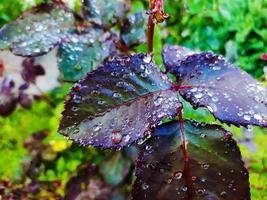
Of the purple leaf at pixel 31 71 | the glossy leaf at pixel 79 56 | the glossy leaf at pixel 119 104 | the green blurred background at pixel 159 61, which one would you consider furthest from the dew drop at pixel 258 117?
the purple leaf at pixel 31 71

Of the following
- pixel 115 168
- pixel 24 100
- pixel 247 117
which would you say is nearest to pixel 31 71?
pixel 24 100

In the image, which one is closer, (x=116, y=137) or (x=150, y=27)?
(x=116, y=137)

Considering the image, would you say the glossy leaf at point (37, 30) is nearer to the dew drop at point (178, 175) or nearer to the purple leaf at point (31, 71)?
the dew drop at point (178, 175)

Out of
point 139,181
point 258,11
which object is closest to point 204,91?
point 139,181

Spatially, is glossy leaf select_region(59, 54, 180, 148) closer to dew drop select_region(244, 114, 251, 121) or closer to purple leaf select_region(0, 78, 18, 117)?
dew drop select_region(244, 114, 251, 121)

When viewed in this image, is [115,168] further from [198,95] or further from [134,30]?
[198,95]

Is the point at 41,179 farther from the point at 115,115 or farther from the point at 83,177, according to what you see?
the point at 115,115
